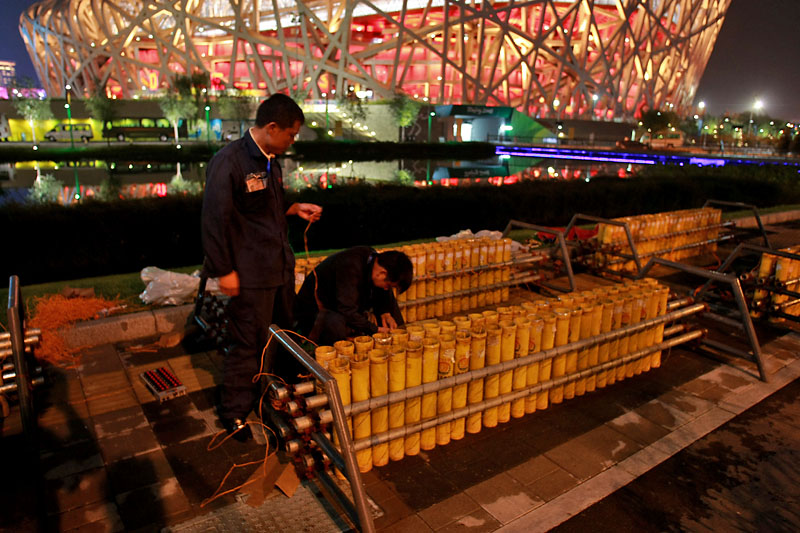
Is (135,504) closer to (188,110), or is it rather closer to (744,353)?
(744,353)

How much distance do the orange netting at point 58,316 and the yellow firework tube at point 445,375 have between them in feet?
11.7

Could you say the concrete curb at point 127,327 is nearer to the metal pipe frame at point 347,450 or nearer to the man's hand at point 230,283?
the man's hand at point 230,283

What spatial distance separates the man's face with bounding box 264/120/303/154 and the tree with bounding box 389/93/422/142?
4891cm

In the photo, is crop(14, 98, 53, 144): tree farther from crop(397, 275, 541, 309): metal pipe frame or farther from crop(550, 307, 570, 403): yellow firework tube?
crop(550, 307, 570, 403): yellow firework tube

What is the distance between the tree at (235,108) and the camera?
49.9 metres

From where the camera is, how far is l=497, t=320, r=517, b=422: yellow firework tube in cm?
385

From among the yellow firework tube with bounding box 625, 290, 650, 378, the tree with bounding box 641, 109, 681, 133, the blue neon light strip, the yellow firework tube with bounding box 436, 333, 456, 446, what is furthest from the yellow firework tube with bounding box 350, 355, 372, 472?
the tree with bounding box 641, 109, 681, 133

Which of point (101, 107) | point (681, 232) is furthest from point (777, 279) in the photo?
point (101, 107)

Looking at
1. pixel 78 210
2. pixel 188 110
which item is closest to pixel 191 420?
pixel 78 210

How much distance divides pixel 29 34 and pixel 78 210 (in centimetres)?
9199

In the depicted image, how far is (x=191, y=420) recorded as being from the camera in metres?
4.03

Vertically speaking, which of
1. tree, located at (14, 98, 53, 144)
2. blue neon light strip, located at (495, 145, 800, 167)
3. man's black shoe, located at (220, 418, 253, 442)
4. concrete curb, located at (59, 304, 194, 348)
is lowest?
man's black shoe, located at (220, 418, 253, 442)

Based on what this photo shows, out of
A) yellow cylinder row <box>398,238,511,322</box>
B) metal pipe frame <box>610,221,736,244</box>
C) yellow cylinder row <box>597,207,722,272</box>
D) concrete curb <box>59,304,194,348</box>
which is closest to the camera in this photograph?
concrete curb <box>59,304,194,348</box>

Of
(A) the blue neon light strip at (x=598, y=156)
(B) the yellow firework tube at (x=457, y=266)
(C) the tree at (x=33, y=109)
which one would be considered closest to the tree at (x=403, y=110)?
(A) the blue neon light strip at (x=598, y=156)
